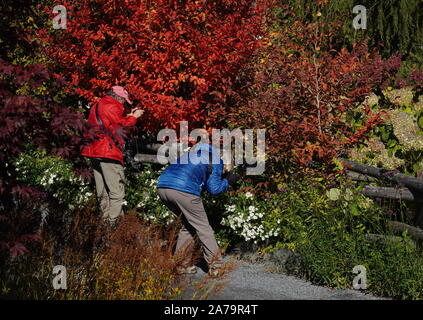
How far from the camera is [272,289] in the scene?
16.9 feet

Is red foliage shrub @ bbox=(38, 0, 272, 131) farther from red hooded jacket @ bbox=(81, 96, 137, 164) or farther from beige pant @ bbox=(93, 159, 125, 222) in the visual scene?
Result: beige pant @ bbox=(93, 159, 125, 222)

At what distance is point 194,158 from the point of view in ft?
17.4

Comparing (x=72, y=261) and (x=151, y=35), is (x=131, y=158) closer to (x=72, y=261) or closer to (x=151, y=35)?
(x=151, y=35)

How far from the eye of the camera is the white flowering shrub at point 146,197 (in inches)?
270

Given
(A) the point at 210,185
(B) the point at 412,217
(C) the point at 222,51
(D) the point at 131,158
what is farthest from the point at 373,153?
(D) the point at 131,158

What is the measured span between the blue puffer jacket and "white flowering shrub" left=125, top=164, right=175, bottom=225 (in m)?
1.48

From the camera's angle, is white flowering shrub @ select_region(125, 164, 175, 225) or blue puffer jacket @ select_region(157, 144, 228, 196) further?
white flowering shrub @ select_region(125, 164, 175, 225)

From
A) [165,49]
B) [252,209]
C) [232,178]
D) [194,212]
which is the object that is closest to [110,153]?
[194,212]

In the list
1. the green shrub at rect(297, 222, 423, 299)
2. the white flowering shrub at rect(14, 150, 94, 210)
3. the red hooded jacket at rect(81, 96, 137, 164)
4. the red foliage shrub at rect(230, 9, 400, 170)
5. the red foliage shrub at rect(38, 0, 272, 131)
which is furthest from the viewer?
the white flowering shrub at rect(14, 150, 94, 210)

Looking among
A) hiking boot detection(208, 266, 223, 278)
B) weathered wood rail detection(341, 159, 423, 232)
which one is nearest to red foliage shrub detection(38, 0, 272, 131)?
weathered wood rail detection(341, 159, 423, 232)

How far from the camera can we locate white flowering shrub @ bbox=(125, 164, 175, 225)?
6848 mm

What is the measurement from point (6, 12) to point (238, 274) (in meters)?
3.25

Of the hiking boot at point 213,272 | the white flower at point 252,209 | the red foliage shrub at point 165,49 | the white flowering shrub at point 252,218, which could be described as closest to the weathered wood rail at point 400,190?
the white flowering shrub at point 252,218

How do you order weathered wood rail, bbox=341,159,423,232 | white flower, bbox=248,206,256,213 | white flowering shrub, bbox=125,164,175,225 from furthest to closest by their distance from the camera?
white flowering shrub, bbox=125,164,175,225
white flower, bbox=248,206,256,213
weathered wood rail, bbox=341,159,423,232
